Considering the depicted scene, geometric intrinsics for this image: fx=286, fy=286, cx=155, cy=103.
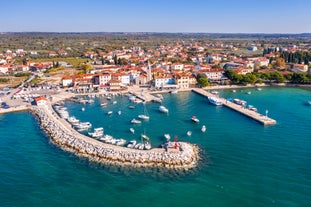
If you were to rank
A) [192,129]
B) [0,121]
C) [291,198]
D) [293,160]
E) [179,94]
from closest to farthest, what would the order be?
1. [291,198]
2. [293,160]
3. [192,129]
4. [0,121]
5. [179,94]

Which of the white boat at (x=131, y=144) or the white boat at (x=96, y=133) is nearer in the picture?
the white boat at (x=131, y=144)

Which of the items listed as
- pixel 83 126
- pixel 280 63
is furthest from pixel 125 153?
pixel 280 63

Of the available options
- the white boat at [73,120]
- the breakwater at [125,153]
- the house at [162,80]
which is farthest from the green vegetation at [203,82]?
the breakwater at [125,153]

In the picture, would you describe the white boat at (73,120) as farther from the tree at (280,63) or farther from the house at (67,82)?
the tree at (280,63)

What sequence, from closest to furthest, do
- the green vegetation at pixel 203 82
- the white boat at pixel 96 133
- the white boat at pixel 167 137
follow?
the white boat at pixel 167 137, the white boat at pixel 96 133, the green vegetation at pixel 203 82

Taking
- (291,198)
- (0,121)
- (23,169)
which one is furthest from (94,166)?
(0,121)

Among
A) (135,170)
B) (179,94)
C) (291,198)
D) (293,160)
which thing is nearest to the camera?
(291,198)

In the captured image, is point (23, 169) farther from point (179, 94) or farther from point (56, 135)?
point (179, 94)

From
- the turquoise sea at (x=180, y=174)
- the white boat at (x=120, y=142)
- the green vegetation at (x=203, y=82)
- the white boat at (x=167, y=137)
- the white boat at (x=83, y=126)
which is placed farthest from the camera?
the green vegetation at (x=203, y=82)
